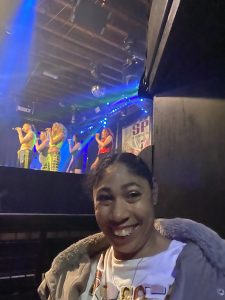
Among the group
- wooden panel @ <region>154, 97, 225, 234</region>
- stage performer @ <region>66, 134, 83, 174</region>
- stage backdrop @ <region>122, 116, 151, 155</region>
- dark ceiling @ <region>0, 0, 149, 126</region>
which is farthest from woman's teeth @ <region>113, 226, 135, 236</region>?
stage performer @ <region>66, 134, 83, 174</region>

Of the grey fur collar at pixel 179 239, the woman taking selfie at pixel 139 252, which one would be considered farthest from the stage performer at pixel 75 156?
the woman taking selfie at pixel 139 252

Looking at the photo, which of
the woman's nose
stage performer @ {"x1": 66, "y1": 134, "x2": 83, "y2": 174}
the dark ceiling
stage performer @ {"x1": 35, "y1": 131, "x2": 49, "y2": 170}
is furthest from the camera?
stage performer @ {"x1": 66, "y1": 134, "x2": 83, "y2": 174}

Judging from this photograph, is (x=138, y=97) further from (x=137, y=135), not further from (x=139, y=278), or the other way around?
(x=137, y=135)

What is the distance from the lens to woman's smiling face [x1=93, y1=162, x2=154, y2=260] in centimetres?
100

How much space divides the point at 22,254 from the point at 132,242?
981 millimetres

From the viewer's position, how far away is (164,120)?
1489 mm

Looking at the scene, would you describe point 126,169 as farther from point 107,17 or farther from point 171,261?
point 107,17

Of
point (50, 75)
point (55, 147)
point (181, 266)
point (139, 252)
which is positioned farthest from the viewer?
point (55, 147)

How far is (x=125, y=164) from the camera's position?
1.07 metres

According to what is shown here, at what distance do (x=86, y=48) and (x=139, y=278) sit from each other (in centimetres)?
335

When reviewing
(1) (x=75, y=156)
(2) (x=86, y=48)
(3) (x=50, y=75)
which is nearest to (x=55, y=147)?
(1) (x=75, y=156)

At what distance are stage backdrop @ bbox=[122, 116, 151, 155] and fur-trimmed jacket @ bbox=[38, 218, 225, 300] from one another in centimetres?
380

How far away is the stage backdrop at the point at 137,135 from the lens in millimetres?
5215

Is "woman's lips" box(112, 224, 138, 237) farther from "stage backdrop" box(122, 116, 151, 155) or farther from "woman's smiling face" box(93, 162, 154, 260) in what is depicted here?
"stage backdrop" box(122, 116, 151, 155)
